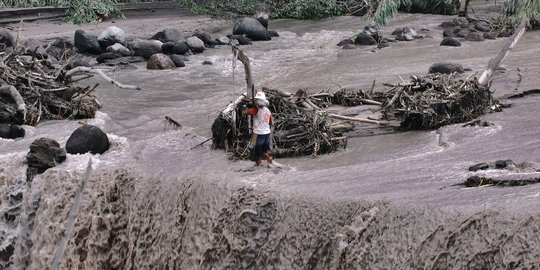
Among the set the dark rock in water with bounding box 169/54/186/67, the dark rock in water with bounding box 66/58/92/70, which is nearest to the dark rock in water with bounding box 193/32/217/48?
the dark rock in water with bounding box 169/54/186/67

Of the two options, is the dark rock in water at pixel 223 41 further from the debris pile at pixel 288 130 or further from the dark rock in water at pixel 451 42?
the debris pile at pixel 288 130

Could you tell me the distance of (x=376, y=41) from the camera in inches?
769

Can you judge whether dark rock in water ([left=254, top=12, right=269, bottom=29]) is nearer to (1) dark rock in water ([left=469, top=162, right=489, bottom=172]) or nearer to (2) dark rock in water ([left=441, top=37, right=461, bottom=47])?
(2) dark rock in water ([left=441, top=37, right=461, bottom=47])

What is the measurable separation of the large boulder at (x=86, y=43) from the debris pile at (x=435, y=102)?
983 centimetres

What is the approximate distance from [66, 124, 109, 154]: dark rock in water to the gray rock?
8.29 m

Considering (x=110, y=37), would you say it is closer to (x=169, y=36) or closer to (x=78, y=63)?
(x=169, y=36)

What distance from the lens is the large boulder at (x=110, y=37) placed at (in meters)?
18.3

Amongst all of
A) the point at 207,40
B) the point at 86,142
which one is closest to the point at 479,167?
the point at 86,142

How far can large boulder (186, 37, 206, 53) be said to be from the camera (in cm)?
1871

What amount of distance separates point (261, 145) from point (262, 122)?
1.03ft

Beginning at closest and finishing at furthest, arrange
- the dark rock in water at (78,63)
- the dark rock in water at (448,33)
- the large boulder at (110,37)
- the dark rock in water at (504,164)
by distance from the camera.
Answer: the dark rock in water at (504,164) < the dark rock in water at (78,63) < the large boulder at (110,37) < the dark rock in water at (448,33)

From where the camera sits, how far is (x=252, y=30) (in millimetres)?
20797

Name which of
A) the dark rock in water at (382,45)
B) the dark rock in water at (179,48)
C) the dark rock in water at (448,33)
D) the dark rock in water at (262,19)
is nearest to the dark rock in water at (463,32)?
the dark rock in water at (448,33)

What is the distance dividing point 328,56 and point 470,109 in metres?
8.36
